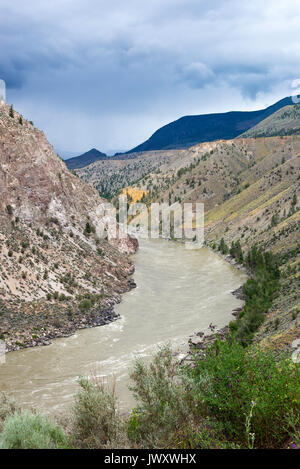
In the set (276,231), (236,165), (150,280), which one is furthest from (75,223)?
(236,165)

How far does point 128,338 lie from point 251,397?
1731 cm

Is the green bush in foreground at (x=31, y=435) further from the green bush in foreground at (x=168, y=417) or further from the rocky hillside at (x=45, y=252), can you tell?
the rocky hillside at (x=45, y=252)

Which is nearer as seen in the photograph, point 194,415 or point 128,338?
point 194,415

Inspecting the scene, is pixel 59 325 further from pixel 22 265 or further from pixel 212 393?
pixel 212 393

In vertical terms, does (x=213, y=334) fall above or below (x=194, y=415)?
below

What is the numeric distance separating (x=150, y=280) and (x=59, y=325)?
17.5 metres

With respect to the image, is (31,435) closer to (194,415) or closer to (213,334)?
(194,415)

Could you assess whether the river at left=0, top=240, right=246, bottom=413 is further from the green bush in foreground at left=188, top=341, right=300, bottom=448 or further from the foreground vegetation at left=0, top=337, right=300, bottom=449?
the green bush in foreground at left=188, top=341, right=300, bottom=448

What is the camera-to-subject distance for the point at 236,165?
120688 millimetres

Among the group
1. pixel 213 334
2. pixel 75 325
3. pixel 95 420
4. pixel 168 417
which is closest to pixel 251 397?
pixel 168 417

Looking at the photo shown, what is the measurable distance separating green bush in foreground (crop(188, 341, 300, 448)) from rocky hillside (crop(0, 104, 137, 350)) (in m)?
16.3

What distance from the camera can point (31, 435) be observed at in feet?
23.1

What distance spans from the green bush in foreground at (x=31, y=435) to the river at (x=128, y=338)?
791 cm

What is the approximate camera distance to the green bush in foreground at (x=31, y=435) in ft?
22.1
